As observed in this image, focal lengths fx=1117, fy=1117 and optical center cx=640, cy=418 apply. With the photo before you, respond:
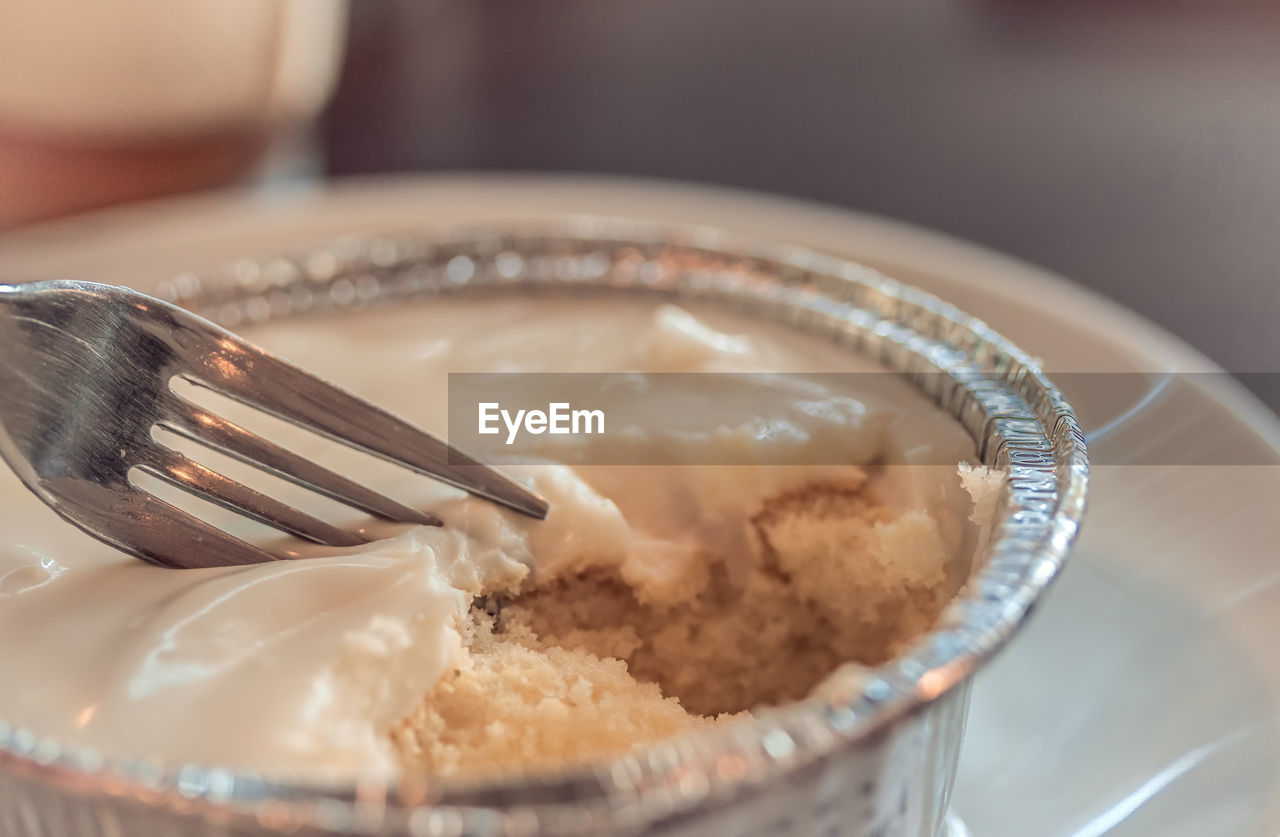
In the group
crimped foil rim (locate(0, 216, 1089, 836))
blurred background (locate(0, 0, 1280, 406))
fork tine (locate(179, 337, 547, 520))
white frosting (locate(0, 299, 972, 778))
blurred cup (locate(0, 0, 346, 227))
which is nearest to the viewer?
crimped foil rim (locate(0, 216, 1089, 836))

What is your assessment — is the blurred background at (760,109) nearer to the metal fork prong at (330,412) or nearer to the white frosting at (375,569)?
the white frosting at (375,569)

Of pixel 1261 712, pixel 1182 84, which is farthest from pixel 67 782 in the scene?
pixel 1182 84

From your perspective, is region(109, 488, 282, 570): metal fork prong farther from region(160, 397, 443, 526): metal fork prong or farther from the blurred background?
the blurred background

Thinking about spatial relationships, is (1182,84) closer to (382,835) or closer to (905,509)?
(905,509)

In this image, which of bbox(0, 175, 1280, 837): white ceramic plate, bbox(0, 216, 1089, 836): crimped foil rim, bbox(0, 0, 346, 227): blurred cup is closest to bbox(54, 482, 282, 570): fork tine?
bbox(0, 216, 1089, 836): crimped foil rim

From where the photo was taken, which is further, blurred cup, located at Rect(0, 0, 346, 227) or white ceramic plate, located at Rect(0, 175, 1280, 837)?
blurred cup, located at Rect(0, 0, 346, 227)

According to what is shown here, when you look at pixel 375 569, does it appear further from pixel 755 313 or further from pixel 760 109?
pixel 760 109

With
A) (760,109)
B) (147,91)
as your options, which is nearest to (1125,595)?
(760,109)

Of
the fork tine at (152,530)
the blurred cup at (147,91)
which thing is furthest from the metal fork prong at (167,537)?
the blurred cup at (147,91)
